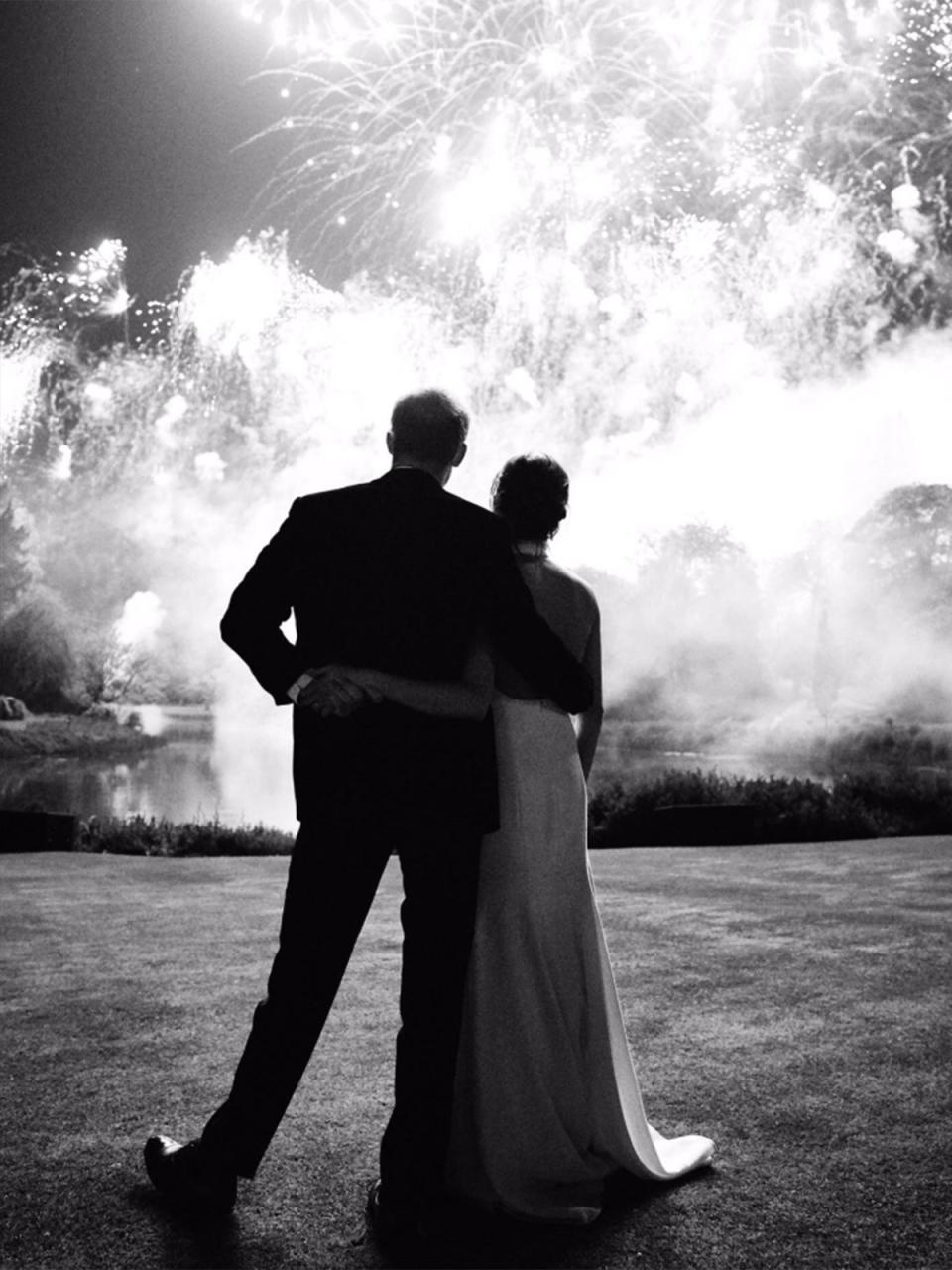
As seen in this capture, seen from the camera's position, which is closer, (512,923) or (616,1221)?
(616,1221)

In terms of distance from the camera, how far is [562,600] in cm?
290

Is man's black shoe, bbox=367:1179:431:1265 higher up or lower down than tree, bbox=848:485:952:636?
lower down

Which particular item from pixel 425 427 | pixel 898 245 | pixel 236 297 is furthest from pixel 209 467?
pixel 425 427

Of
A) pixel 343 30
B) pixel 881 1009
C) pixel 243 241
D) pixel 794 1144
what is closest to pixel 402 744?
pixel 794 1144

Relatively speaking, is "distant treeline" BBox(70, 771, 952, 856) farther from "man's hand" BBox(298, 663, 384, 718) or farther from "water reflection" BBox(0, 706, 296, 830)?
"man's hand" BBox(298, 663, 384, 718)

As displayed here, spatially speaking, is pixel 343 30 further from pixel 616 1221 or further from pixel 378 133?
pixel 616 1221

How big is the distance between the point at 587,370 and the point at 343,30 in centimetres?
1158

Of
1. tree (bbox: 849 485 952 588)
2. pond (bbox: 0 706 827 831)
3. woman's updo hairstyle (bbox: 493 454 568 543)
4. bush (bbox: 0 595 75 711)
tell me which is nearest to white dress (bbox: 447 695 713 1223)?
woman's updo hairstyle (bbox: 493 454 568 543)

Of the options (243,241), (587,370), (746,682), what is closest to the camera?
(746,682)

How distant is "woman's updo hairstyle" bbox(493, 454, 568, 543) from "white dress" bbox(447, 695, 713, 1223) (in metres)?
0.47

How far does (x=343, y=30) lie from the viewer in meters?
16.0

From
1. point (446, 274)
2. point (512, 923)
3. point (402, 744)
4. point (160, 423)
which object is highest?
point (446, 274)

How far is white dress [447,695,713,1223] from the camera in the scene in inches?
103

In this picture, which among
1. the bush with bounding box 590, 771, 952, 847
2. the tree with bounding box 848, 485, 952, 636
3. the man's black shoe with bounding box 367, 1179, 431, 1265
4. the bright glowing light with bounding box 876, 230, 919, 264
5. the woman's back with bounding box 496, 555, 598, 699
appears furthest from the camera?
the bright glowing light with bounding box 876, 230, 919, 264
